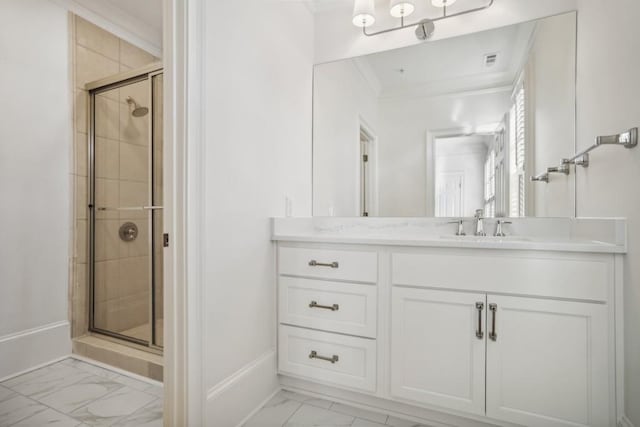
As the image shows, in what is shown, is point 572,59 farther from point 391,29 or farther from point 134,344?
point 134,344

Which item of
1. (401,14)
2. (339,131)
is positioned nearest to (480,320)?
(339,131)

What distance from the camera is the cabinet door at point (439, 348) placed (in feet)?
4.23

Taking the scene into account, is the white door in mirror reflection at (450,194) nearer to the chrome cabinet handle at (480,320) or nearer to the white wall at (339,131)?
the white wall at (339,131)

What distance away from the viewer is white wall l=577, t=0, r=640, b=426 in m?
1.00

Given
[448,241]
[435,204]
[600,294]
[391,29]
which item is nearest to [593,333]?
[600,294]

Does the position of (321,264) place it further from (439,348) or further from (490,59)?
(490,59)

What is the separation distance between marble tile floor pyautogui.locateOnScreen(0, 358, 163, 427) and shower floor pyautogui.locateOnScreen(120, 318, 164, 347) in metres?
0.23

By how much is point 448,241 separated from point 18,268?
7.90ft

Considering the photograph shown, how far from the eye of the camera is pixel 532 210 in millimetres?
1639

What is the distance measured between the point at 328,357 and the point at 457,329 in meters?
0.63

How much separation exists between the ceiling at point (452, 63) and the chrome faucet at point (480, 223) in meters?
0.72


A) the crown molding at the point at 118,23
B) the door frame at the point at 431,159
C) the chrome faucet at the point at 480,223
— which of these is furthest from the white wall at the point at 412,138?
the crown molding at the point at 118,23

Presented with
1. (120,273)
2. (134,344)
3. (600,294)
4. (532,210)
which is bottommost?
(134,344)

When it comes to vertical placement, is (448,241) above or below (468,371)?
above
